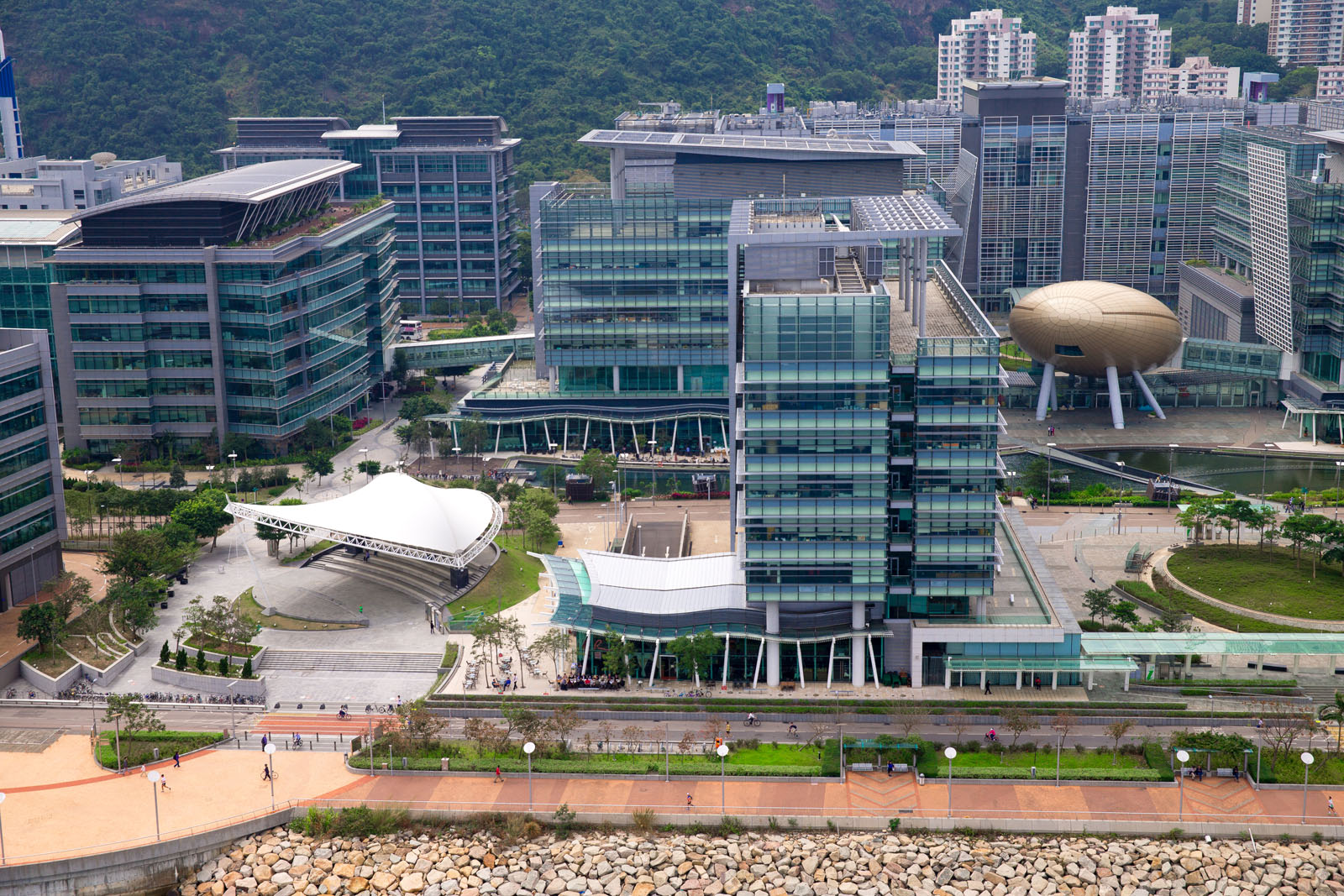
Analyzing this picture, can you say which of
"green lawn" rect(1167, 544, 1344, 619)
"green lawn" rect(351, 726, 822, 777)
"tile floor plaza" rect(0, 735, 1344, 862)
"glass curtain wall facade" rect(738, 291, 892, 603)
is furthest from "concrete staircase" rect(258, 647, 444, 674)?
"green lawn" rect(1167, 544, 1344, 619)

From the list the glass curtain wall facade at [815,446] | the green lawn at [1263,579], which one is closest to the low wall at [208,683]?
the glass curtain wall facade at [815,446]

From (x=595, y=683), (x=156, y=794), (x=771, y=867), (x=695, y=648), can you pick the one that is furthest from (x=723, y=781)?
(x=156, y=794)

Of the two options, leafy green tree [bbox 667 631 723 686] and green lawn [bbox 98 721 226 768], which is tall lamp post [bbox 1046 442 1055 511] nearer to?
leafy green tree [bbox 667 631 723 686]

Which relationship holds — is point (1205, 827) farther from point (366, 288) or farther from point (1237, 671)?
point (366, 288)

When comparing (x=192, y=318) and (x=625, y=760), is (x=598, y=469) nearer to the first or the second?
(x=192, y=318)

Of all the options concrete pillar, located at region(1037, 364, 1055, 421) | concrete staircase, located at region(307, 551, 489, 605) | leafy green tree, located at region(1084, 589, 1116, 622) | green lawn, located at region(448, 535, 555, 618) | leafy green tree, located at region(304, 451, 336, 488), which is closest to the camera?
leafy green tree, located at region(1084, 589, 1116, 622)

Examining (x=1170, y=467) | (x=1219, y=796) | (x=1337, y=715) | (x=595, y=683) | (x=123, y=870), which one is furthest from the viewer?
(x=1170, y=467)
